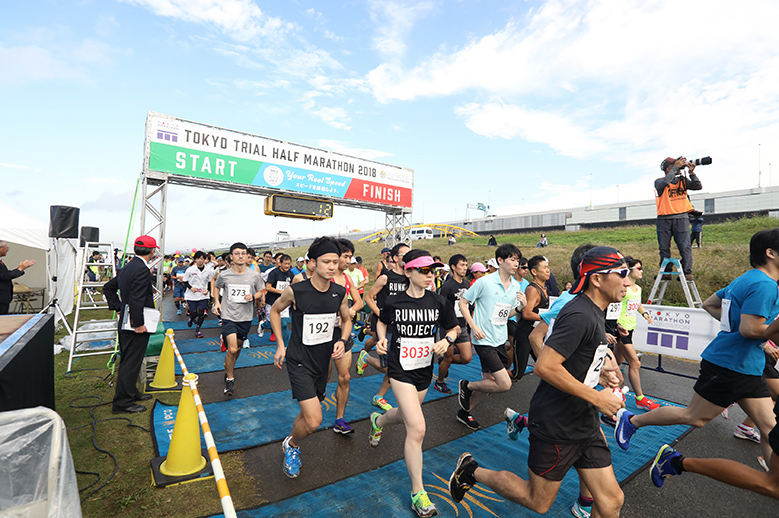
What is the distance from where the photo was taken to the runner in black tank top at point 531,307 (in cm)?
529

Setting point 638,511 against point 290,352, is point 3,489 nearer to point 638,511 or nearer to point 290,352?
point 290,352

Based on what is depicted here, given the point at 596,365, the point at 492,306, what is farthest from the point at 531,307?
the point at 596,365

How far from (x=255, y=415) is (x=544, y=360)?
4316 millimetres

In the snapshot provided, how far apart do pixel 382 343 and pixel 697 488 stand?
3.27 m

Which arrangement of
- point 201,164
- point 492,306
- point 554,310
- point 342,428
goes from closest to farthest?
1. point 554,310
2. point 342,428
3. point 492,306
4. point 201,164

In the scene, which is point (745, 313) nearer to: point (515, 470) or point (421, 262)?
point (515, 470)

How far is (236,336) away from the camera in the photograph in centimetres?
612

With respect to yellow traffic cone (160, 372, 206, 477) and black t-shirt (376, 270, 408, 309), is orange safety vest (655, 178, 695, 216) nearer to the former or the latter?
black t-shirt (376, 270, 408, 309)

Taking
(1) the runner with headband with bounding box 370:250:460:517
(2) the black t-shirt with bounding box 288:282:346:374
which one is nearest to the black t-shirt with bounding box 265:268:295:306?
(2) the black t-shirt with bounding box 288:282:346:374

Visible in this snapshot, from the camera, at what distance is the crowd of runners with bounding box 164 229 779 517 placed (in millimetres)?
2340

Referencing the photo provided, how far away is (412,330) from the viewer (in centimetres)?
348

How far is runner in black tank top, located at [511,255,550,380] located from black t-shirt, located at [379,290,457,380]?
2250mm

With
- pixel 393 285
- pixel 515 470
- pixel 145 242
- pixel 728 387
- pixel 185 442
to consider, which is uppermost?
pixel 145 242

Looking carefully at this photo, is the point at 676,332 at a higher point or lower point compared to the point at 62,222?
lower
